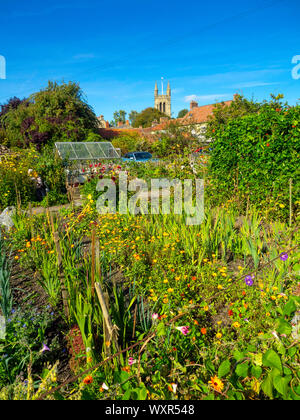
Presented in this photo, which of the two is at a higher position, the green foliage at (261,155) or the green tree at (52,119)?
the green tree at (52,119)

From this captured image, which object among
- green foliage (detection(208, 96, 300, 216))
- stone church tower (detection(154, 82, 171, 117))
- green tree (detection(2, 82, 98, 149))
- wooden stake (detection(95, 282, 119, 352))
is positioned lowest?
wooden stake (detection(95, 282, 119, 352))

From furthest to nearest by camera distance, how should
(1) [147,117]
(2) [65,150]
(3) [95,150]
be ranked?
(1) [147,117] → (3) [95,150] → (2) [65,150]

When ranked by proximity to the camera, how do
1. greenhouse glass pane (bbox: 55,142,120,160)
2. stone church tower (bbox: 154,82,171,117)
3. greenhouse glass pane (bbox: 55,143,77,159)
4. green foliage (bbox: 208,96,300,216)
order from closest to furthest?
1. green foliage (bbox: 208,96,300,216)
2. greenhouse glass pane (bbox: 55,143,77,159)
3. greenhouse glass pane (bbox: 55,142,120,160)
4. stone church tower (bbox: 154,82,171,117)

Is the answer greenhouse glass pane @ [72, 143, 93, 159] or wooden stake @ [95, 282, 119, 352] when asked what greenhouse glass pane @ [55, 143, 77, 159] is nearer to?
greenhouse glass pane @ [72, 143, 93, 159]

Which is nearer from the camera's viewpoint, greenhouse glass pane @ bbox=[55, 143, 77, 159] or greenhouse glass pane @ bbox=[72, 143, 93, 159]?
greenhouse glass pane @ bbox=[55, 143, 77, 159]

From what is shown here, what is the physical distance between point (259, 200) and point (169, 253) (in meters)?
2.75

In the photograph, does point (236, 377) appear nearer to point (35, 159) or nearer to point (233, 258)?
point (233, 258)

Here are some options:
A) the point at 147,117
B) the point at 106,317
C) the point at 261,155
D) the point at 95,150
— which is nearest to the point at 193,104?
the point at 147,117

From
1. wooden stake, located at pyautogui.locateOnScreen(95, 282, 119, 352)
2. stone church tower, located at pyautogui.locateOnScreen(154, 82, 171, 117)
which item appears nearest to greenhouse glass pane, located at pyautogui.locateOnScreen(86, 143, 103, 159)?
wooden stake, located at pyautogui.locateOnScreen(95, 282, 119, 352)

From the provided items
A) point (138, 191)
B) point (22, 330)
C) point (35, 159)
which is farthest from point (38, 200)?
point (22, 330)

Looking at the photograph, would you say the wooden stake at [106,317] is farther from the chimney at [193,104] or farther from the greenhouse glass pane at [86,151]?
the chimney at [193,104]

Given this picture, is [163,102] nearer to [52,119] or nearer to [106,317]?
[52,119]

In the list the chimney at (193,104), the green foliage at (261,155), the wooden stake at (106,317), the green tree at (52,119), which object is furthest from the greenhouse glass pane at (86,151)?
the chimney at (193,104)
